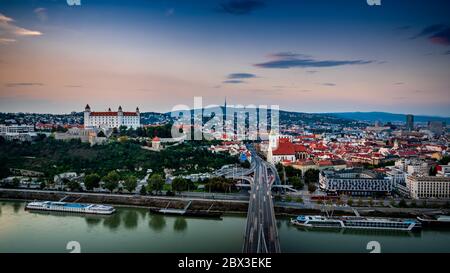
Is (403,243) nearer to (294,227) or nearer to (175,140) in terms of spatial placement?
(294,227)

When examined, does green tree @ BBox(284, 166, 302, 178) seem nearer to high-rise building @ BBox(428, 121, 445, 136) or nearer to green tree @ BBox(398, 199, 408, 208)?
green tree @ BBox(398, 199, 408, 208)

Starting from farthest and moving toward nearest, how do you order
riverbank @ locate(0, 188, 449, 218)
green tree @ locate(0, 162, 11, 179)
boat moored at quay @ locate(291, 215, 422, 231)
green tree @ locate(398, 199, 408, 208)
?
green tree @ locate(0, 162, 11, 179), green tree @ locate(398, 199, 408, 208), riverbank @ locate(0, 188, 449, 218), boat moored at quay @ locate(291, 215, 422, 231)

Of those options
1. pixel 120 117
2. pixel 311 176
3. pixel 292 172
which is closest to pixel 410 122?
pixel 292 172

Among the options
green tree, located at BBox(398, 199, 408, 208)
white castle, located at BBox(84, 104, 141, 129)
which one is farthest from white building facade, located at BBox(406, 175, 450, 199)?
white castle, located at BBox(84, 104, 141, 129)

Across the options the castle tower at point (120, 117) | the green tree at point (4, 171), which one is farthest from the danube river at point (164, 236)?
the castle tower at point (120, 117)

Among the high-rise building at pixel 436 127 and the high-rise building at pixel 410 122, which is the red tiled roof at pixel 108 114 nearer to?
the high-rise building at pixel 436 127
